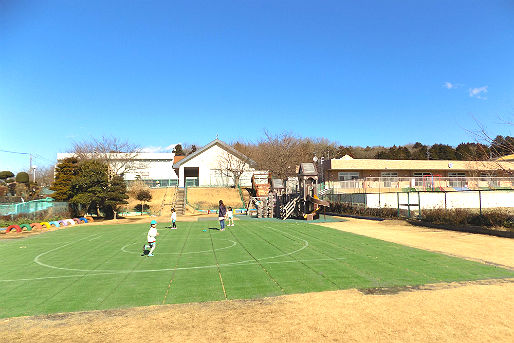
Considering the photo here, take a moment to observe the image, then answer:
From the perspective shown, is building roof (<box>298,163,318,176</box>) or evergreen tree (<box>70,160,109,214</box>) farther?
evergreen tree (<box>70,160,109,214</box>)

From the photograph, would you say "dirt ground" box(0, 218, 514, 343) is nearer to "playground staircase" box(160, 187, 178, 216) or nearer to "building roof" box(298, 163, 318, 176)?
"building roof" box(298, 163, 318, 176)


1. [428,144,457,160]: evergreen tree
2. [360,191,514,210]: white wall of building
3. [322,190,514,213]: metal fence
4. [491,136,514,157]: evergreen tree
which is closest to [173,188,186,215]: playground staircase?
[322,190,514,213]: metal fence

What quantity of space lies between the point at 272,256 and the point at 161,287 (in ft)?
15.1

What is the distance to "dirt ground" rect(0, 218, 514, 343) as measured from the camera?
5.48 m

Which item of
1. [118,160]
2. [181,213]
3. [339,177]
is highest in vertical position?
[118,160]

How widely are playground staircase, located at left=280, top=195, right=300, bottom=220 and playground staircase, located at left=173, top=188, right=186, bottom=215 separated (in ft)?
47.1

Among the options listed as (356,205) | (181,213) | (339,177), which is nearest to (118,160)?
(181,213)

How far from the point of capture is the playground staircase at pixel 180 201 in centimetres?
3980

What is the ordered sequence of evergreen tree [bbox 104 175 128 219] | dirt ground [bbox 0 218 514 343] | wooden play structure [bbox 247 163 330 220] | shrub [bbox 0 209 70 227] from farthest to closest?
evergreen tree [bbox 104 175 128 219]
wooden play structure [bbox 247 163 330 220]
shrub [bbox 0 209 70 227]
dirt ground [bbox 0 218 514 343]

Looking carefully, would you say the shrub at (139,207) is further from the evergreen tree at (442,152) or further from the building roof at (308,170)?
the evergreen tree at (442,152)

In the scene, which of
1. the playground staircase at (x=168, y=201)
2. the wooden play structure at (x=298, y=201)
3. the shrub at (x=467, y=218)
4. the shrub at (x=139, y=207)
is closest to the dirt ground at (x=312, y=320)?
the shrub at (x=467, y=218)

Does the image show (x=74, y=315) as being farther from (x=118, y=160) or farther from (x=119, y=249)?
(x=118, y=160)

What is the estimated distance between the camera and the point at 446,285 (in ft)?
26.4

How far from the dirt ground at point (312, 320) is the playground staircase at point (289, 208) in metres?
21.8
